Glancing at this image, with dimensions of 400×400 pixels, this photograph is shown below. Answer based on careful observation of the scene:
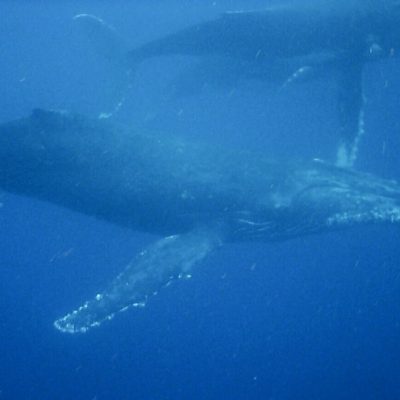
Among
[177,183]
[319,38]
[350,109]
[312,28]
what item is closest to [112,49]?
[312,28]

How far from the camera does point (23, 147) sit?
35.5ft

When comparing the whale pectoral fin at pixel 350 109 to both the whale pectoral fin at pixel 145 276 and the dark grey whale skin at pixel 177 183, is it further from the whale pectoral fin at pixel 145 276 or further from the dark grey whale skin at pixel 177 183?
the whale pectoral fin at pixel 145 276

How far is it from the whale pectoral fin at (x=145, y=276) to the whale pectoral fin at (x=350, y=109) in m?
5.60

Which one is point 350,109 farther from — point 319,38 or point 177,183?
point 177,183

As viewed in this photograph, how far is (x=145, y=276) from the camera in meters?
9.54

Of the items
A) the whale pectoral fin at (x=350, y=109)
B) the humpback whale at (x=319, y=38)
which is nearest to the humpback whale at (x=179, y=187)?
the whale pectoral fin at (x=350, y=109)

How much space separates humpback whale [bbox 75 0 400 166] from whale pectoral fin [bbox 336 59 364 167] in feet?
0.09

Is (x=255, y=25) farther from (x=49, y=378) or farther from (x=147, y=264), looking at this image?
(x=49, y=378)

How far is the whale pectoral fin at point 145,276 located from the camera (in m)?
9.05

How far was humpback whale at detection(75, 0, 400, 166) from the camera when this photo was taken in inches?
615

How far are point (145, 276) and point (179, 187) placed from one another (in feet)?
6.47

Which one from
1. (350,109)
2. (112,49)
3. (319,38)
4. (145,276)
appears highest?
(319,38)

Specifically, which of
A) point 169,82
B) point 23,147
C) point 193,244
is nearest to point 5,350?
point 23,147

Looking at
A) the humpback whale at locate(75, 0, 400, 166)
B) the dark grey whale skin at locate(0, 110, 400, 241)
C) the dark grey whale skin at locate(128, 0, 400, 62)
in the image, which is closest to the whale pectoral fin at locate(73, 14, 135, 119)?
the humpback whale at locate(75, 0, 400, 166)
